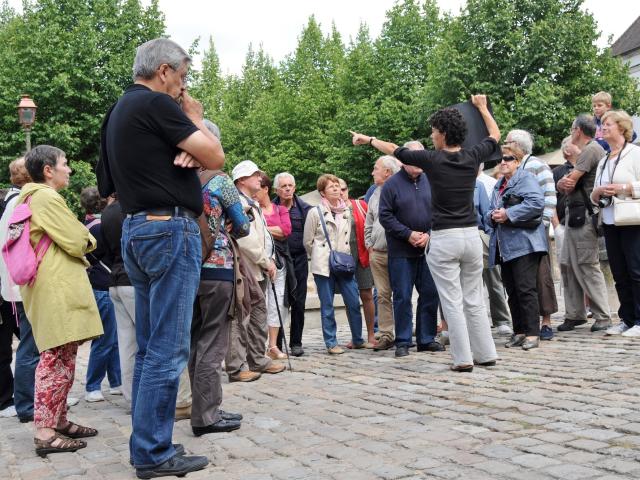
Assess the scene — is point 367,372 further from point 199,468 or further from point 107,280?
point 199,468

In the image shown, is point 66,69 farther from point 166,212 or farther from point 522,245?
point 166,212

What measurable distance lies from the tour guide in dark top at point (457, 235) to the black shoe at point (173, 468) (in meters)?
3.25

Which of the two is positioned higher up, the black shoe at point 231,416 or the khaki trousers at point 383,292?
the khaki trousers at point 383,292

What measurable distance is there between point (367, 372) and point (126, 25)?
3059 centimetres

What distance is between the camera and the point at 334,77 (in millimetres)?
45781

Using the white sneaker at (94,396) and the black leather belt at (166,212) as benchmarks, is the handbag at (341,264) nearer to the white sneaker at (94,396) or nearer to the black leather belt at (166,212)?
the white sneaker at (94,396)

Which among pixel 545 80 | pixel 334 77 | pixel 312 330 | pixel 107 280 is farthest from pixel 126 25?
pixel 107 280

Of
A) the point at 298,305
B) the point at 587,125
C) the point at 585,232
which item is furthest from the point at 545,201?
the point at 298,305

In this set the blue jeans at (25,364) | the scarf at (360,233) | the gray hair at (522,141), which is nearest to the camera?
the blue jeans at (25,364)

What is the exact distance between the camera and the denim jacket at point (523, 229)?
7.84 meters

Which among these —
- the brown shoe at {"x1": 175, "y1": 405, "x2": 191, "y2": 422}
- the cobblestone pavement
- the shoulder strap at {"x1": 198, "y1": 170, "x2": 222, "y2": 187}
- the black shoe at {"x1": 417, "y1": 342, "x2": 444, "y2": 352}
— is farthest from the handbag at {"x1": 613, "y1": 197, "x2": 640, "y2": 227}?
the brown shoe at {"x1": 175, "y1": 405, "x2": 191, "y2": 422}

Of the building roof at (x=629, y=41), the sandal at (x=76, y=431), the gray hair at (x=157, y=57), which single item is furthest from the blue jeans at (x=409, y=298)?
the building roof at (x=629, y=41)

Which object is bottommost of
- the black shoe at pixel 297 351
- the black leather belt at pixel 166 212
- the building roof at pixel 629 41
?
the black shoe at pixel 297 351

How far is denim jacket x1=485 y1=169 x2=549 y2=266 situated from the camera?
7.84 metres
